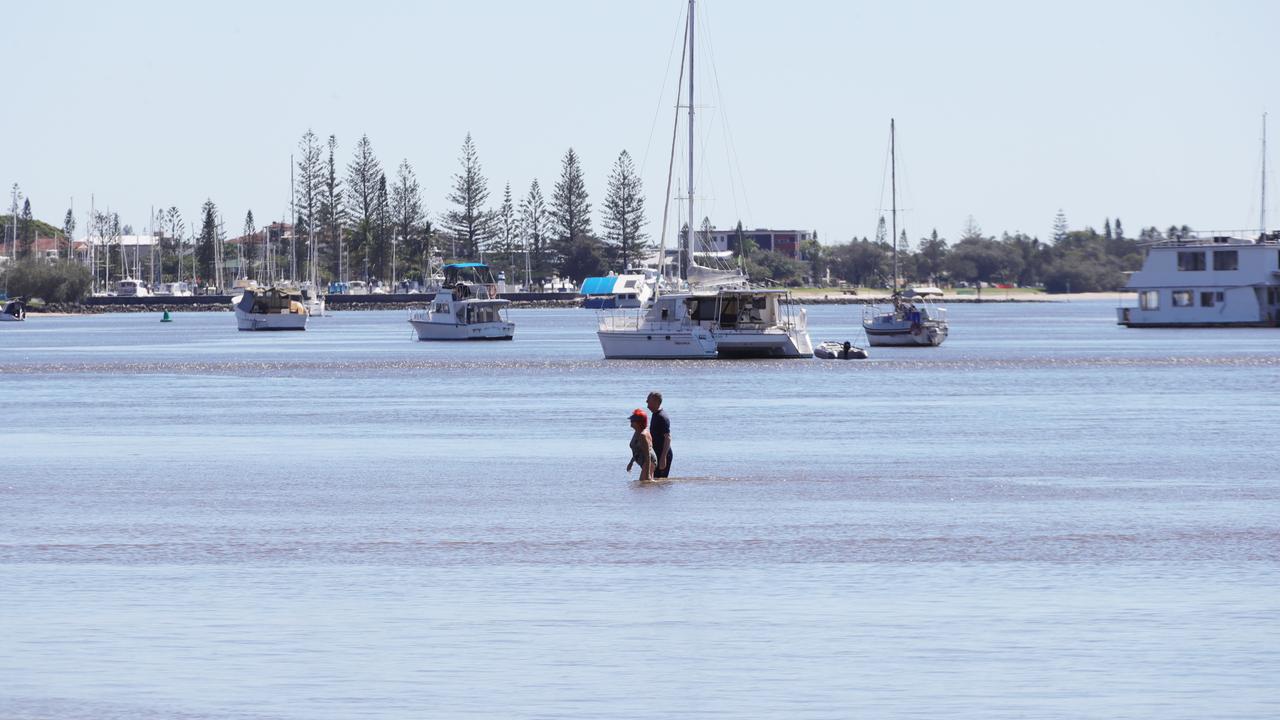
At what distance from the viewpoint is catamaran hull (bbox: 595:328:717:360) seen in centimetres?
7950

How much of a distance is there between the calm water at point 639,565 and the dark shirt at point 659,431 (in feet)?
3.56

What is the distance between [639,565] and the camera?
24.2 meters

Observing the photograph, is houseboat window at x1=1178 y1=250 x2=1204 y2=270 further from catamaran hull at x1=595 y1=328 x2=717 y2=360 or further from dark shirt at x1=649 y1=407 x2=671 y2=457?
dark shirt at x1=649 y1=407 x2=671 y2=457

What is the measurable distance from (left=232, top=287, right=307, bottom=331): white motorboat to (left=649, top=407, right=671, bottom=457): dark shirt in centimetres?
11309

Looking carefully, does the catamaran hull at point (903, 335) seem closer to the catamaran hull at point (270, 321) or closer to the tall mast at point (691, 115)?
the tall mast at point (691, 115)

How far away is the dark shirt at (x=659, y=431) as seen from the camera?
32594mm

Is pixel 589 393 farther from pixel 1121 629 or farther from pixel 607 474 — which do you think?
pixel 1121 629

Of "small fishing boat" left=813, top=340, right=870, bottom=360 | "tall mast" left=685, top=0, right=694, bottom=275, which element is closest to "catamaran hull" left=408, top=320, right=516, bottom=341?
"small fishing boat" left=813, top=340, right=870, bottom=360

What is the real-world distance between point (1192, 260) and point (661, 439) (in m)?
100

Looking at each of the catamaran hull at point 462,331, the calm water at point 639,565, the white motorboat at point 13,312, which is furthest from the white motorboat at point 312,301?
the calm water at point 639,565

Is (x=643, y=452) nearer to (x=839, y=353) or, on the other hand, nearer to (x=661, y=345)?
(x=661, y=345)

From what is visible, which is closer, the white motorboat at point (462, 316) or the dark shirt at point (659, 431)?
the dark shirt at point (659, 431)

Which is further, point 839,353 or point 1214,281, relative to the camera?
point 1214,281

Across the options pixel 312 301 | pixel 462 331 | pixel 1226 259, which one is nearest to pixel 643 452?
pixel 462 331
